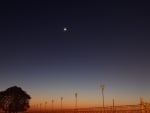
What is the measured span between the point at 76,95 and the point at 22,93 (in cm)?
1509

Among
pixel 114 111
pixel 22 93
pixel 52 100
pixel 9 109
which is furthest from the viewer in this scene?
pixel 52 100

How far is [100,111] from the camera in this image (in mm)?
47000

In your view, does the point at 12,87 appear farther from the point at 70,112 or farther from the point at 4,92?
the point at 70,112

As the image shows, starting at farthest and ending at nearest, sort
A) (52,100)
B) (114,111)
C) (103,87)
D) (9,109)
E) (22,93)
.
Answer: (52,100)
(22,93)
(9,109)
(103,87)
(114,111)

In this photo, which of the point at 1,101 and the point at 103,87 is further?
the point at 1,101

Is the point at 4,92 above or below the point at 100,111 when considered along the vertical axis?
above

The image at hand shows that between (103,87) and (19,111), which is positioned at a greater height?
(103,87)

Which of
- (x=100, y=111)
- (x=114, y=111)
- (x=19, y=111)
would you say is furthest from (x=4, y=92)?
(x=114, y=111)

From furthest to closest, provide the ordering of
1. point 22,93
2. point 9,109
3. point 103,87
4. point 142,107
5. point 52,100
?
point 52,100, point 22,93, point 9,109, point 103,87, point 142,107

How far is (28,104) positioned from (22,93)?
14.3 feet

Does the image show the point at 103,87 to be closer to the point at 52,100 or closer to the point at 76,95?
the point at 76,95

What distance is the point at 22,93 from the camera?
6450 centimetres

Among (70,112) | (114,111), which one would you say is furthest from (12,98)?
(114,111)

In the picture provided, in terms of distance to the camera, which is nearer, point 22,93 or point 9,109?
point 9,109
